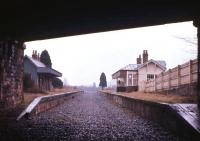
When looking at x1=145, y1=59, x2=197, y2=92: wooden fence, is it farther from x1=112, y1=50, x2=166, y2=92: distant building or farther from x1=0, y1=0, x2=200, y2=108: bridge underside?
x1=112, y1=50, x2=166, y2=92: distant building

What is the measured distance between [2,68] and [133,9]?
6.86m

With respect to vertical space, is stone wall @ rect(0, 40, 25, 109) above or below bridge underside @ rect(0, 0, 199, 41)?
below

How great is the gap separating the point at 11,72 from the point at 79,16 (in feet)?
21.4

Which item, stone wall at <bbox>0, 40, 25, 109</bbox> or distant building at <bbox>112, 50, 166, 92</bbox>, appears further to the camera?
distant building at <bbox>112, 50, 166, 92</bbox>

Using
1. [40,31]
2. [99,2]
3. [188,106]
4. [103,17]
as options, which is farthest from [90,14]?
[188,106]

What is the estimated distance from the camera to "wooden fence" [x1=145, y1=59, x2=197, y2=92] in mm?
19438

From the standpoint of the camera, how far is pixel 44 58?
6888 centimetres

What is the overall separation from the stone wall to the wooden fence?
30.6ft

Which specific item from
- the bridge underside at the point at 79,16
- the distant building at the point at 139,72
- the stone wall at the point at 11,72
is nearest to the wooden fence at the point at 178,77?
the bridge underside at the point at 79,16

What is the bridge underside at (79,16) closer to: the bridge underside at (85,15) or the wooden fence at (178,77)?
the bridge underside at (85,15)

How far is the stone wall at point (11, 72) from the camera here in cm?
1459

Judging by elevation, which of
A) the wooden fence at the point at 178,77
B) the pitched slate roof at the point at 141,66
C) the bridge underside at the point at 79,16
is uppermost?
the pitched slate roof at the point at 141,66

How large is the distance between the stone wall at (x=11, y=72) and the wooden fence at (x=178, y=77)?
368 inches

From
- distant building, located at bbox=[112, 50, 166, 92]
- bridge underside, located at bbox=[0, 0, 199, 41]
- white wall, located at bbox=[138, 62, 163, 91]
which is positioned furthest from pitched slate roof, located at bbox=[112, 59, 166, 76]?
bridge underside, located at bbox=[0, 0, 199, 41]
